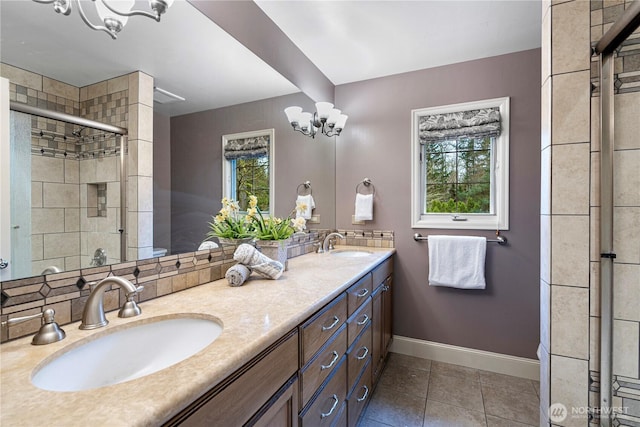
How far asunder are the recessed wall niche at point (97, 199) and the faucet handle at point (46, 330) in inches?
12.3

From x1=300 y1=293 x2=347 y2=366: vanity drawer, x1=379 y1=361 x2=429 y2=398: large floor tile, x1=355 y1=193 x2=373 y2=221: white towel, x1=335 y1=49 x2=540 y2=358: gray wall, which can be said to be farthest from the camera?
x1=355 y1=193 x2=373 y2=221: white towel

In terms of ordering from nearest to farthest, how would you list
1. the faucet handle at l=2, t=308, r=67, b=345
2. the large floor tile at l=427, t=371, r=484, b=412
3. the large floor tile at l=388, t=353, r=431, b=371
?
the faucet handle at l=2, t=308, r=67, b=345 → the large floor tile at l=427, t=371, r=484, b=412 → the large floor tile at l=388, t=353, r=431, b=371

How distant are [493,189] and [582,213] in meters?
1.20

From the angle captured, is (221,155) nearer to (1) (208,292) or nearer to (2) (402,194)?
A: (1) (208,292)

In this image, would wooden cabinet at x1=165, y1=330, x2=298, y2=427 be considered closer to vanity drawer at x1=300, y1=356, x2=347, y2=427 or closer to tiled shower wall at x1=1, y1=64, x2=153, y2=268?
vanity drawer at x1=300, y1=356, x2=347, y2=427

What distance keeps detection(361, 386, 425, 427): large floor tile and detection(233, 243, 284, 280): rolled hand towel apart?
1.13m

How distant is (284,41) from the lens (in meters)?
1.97

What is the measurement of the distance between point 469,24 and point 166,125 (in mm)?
1975

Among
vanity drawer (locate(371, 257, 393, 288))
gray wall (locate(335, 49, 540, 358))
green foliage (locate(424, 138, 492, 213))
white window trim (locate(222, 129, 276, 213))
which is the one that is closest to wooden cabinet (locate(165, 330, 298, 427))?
white window trim (locate(222, 129, 276, 213))

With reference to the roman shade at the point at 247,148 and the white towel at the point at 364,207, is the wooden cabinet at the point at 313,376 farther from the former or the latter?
the roman shade at the point at 247,148

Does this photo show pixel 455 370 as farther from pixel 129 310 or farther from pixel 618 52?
pixel 129 310

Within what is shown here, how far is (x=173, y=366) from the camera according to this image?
0.63 meters

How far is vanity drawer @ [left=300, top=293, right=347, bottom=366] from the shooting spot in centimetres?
100

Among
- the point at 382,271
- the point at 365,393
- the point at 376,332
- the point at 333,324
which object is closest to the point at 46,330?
the point at 333,324
